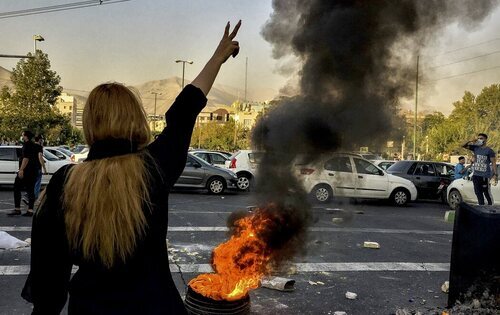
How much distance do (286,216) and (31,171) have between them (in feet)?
22.8

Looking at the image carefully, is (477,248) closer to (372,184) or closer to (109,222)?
(109,222)

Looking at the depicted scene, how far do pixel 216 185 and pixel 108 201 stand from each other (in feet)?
46.2

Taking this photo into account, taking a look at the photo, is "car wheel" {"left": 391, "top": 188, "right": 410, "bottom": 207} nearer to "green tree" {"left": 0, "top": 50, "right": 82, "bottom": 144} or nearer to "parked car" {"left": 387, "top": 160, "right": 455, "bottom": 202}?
"parked car" {"left": 387, "top": 160, "right": 455, "bottom": 202}

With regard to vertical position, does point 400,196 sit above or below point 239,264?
below

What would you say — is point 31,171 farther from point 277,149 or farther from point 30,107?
point 30,107

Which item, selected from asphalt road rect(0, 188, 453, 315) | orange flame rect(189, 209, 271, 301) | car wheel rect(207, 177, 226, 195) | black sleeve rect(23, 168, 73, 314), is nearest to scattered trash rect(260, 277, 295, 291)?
asphalt road rect(0, 188, 453, 315)

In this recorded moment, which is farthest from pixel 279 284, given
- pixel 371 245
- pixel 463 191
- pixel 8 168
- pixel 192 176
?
pixel 8 168

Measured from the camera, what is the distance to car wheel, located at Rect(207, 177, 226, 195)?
1559 centimetres

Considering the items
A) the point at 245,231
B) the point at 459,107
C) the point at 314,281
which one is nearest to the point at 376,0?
the point at 245,231

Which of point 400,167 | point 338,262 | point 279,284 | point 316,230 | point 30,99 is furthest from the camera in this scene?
point 30,99

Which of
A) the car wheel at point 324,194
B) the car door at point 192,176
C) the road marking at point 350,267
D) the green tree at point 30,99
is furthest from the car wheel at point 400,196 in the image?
the green tree at point 30,99

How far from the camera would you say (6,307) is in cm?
464

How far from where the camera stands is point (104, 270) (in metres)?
1.62

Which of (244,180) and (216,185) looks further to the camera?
(244,180)
